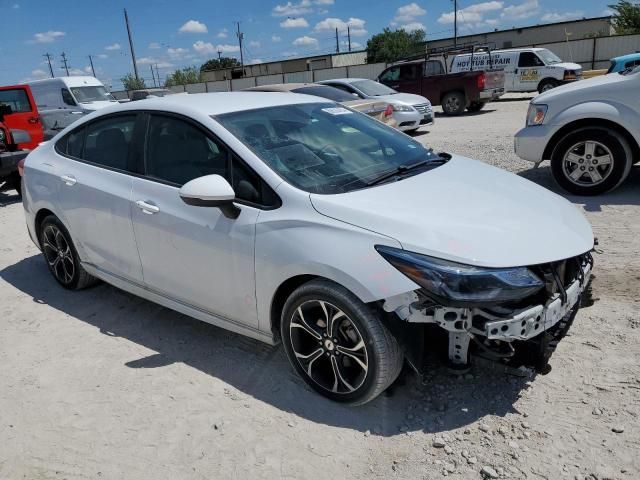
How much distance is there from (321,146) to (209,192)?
2.81 ft

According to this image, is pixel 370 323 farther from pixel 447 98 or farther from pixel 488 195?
pixel 447 98

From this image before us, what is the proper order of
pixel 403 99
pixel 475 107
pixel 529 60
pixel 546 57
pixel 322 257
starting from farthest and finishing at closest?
pixel 546 57 < pixel 529 60 < pixel 475 107 < pixel 403 99 < pixel 322 257

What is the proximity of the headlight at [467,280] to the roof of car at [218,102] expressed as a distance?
5.54 feet

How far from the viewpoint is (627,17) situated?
3747 cm

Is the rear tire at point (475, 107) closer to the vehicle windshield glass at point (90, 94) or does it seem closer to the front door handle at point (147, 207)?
the vehicle windshield glass at point (90, 94)

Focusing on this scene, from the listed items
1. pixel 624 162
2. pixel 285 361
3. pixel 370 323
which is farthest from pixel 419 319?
pixel 624 162

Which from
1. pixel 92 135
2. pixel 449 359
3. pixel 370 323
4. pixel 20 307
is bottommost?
pixel 20 307

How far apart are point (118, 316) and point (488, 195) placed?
9.67 feet

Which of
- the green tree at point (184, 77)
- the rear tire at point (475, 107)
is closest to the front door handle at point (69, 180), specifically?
the rear tire at point (475, 107)

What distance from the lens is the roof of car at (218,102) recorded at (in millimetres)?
3464

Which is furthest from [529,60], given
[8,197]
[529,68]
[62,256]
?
[62,256]

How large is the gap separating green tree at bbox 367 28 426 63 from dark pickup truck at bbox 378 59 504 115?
164 feet

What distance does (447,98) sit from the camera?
17.9 m

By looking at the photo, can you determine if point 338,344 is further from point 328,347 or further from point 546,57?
point 546,57
